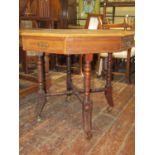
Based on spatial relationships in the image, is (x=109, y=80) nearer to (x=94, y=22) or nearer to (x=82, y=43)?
(x=82, y=43)

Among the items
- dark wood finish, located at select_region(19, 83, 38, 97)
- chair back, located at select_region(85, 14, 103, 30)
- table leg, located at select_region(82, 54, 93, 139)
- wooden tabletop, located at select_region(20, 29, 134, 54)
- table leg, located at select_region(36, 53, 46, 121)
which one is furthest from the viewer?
chair back, located at select_region(85, 14, 103, 30)

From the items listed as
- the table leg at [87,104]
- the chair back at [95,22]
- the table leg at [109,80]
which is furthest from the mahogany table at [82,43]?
the chair back at [95,22]

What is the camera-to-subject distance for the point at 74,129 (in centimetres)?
215

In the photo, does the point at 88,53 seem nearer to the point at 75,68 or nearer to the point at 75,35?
the point at 75,35

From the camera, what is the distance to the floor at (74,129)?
5.90 feet

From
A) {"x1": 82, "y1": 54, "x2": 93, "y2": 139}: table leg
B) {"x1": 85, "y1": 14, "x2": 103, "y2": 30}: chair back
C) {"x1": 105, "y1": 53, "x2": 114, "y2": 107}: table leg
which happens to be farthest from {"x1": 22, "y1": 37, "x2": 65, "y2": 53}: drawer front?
{"x1": 85, "y1": 14, "x2": 103, "y2": 30}: chair back

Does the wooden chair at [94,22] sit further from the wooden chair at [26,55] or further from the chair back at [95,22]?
the wooden chair at [26,55]

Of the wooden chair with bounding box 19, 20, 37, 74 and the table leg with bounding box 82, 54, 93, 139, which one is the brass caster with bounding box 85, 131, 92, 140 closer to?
the table leg with bounding box 82, 54, 93, 139

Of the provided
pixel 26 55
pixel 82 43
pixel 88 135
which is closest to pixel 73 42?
pixel 82 43

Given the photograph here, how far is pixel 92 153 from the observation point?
1.74 m

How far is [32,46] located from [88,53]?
0.43 meters

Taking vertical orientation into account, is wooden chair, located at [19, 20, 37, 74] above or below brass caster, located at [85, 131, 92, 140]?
above

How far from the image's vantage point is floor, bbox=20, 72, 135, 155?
1.80 meters
